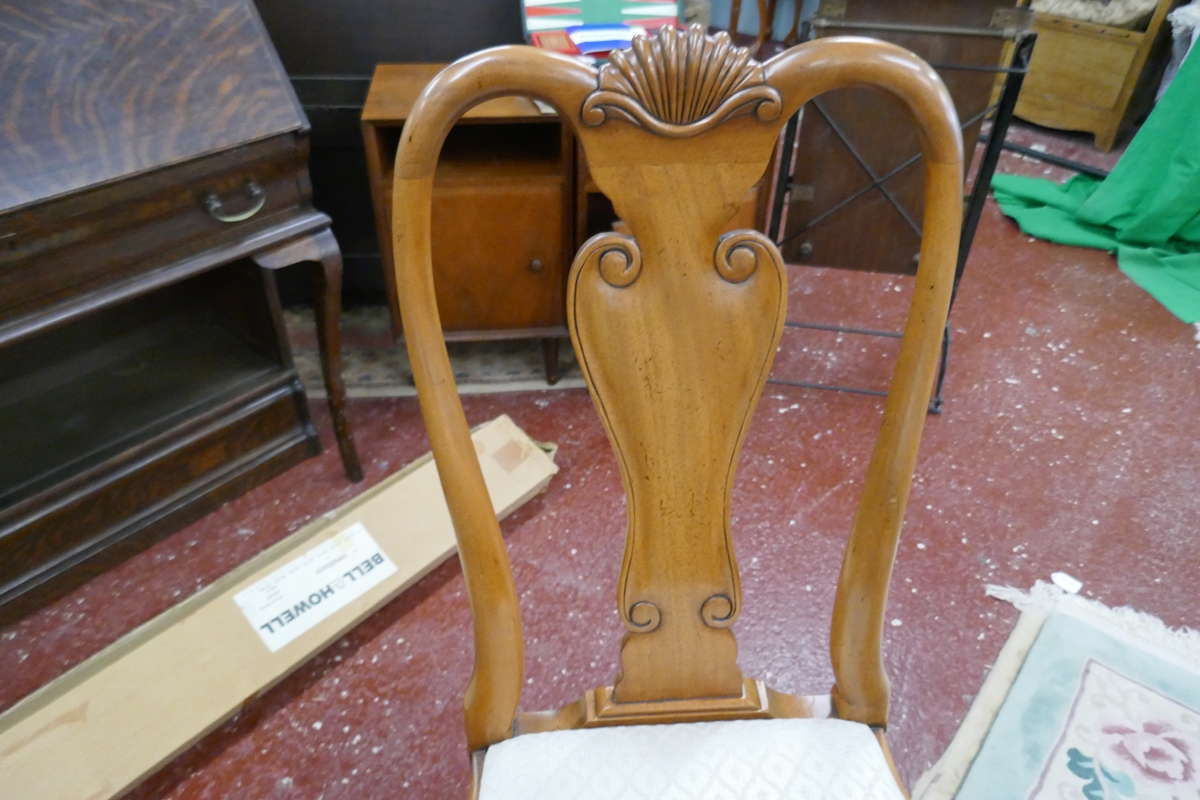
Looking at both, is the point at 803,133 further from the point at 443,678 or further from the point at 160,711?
the point at 160,711

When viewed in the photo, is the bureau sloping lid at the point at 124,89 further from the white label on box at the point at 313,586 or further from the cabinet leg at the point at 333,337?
the white label on box at the point at 313,586

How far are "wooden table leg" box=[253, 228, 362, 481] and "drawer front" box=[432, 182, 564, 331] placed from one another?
0.98 ft

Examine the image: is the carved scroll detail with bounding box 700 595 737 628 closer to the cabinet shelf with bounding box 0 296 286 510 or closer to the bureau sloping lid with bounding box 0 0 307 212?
the bureau sloping lid with bounding box 0 0 307 212

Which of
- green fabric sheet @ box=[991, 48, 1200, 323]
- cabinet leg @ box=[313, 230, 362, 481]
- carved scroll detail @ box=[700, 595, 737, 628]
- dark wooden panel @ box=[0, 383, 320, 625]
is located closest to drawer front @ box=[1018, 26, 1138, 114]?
green fabric sheet @ box=[991, 48, 1200, 323]

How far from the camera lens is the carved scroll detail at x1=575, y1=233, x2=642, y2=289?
1.99 feet

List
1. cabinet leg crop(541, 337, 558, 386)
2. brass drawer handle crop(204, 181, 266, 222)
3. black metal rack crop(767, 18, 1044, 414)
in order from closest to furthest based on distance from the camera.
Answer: brass drawer handle crop(204, 181, 266, 222)
black metal rack crop(767, 18, 1044, 414)
cabinet leg crop(541, 337, 558, 386)

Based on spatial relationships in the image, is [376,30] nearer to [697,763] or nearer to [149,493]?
[149,493]

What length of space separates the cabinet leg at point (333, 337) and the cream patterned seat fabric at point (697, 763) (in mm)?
917

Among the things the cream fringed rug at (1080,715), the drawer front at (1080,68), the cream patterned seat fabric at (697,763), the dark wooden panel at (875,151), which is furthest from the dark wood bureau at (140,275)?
the drawer front at (1080,68)

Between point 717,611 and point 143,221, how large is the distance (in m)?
0.98

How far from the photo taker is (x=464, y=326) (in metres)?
1.85

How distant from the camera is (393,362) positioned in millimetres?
2057

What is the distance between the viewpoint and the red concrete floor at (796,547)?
1281 millimetres

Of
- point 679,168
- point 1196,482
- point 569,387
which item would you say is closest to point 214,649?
point 569,387
